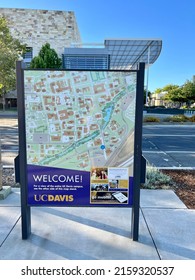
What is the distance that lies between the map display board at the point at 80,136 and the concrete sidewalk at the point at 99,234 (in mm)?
489

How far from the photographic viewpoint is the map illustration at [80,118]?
2.59 m

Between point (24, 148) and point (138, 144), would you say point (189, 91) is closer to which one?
point (138, 144)

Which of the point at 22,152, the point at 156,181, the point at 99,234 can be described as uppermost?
the point at 22,152

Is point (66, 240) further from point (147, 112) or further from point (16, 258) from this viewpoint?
point (147, 112)

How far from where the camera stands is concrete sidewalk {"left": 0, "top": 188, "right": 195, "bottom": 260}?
2.55 metres

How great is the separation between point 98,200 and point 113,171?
0.41 m

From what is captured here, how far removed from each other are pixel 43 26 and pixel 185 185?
131ft

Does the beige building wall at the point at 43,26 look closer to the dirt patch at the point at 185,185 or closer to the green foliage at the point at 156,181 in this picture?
the dirt patch at the point at 185,185

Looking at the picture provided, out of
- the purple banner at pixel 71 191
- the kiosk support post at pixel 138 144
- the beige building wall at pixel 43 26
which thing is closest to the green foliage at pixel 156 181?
the kiosk support post at pixel 138 144

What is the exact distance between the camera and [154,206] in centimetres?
382

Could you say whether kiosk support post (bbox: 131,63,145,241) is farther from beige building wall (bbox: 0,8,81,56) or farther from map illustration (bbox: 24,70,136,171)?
beige building wall (bbox: 0,8,81,56)

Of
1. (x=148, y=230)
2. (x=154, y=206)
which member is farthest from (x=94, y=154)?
(x=154, y=206)

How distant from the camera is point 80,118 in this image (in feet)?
8.79

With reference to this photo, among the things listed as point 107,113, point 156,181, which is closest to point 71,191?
point 107,113
